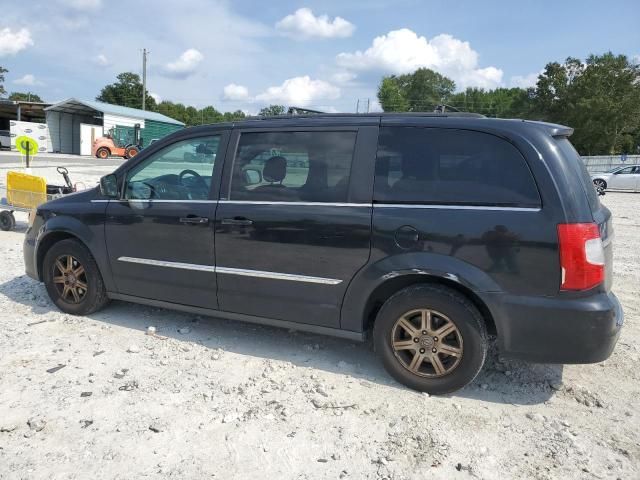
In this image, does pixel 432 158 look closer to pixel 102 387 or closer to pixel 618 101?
pixel 102 387

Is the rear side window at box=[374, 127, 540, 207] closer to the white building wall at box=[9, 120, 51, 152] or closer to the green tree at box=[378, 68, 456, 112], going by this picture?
the white building wall at box=[9, 120, 51, 152]

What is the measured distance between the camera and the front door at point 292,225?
356 cm

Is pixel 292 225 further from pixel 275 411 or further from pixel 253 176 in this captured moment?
pixel 275 411

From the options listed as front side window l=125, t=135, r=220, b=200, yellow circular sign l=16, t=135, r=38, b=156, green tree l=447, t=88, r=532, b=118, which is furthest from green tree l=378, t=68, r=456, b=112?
front side window l=125, t=135, r=220, b=200

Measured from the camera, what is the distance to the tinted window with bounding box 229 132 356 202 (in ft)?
11.9

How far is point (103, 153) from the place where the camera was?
35969 mm

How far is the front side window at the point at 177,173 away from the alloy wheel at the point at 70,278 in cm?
92

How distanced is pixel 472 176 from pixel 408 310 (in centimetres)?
100

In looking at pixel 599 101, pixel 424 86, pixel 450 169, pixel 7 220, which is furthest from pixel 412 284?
pixel 424 86

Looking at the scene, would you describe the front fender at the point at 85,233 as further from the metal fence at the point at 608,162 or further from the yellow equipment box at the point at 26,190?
the metal fence at the point at 608,162

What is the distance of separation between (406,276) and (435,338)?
466 millimetres

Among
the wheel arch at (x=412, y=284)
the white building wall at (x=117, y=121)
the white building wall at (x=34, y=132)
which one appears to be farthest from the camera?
the white building wall at (x=117, y=121)

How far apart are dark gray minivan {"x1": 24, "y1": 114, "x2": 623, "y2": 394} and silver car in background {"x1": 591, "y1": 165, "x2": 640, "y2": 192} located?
75.6ft

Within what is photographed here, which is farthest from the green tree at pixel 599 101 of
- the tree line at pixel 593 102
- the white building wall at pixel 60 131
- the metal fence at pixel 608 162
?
the white building wall at pixel 60 131
